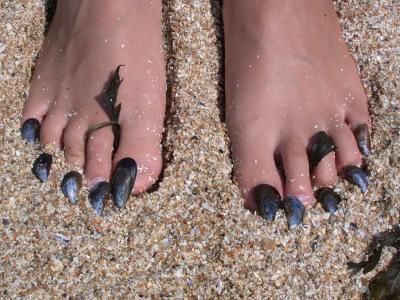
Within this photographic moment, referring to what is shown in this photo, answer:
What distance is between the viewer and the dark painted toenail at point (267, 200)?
170 cm

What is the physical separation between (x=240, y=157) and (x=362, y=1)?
30.8 inches

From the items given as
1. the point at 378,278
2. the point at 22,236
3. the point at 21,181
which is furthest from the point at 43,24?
the point at 378,278

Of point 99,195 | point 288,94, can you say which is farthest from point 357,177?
point 99,195

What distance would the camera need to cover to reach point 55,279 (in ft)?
5.24

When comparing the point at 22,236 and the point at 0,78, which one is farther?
the point at 0,78

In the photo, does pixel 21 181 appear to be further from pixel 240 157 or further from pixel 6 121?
pixel 240 157

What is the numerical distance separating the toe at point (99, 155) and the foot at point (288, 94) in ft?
1.26

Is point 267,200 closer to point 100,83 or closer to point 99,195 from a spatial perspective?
point 99,195

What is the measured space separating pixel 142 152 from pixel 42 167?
0.29 metres

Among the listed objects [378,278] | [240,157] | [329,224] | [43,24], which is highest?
[43,24]

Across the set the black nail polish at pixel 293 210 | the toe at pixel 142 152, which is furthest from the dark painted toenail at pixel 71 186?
the black nail polish at pixel 293 210

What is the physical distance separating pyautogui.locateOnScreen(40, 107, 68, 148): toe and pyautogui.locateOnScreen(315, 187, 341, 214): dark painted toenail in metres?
0.81

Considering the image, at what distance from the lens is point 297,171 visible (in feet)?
5.90

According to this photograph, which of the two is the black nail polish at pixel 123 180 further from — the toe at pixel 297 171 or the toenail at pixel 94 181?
the toe at pixel 297 171
